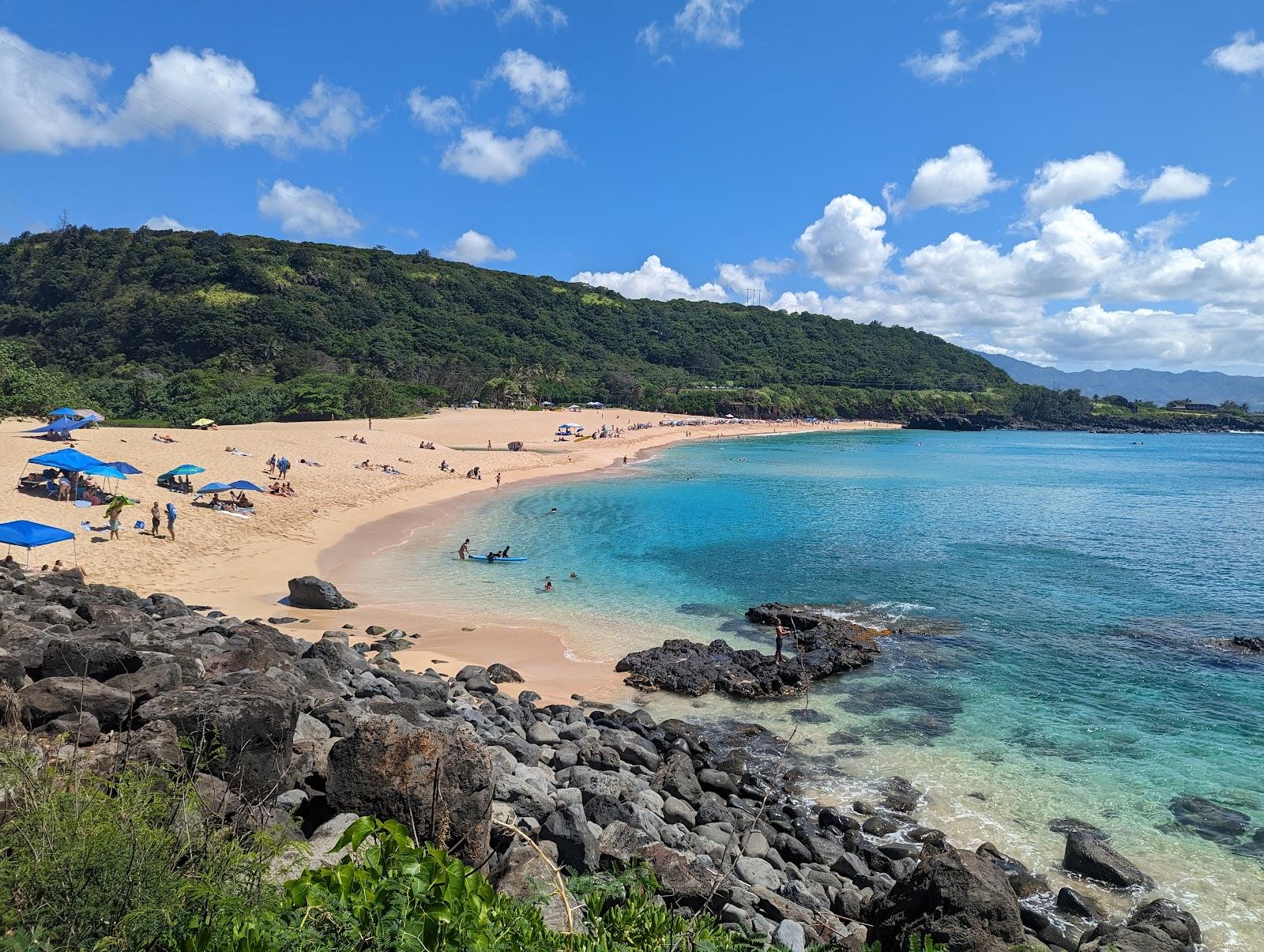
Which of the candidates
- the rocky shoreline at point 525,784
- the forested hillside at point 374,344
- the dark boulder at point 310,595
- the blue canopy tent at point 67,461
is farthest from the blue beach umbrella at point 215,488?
the forested hillside at point 374,344

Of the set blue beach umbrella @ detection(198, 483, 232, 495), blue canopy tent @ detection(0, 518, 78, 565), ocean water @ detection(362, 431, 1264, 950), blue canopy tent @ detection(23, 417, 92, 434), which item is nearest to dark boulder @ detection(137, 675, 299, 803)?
ocean water @ detection(362, 431, 1264, 950)

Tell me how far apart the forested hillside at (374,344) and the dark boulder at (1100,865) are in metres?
59.7

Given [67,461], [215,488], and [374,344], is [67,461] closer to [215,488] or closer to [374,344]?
[215,488]

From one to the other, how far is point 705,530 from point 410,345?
304 ft

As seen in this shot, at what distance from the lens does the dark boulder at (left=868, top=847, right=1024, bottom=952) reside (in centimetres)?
742

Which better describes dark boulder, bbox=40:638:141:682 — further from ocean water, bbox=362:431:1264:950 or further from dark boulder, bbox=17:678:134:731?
ocean water, bbox=362:431:1264:950

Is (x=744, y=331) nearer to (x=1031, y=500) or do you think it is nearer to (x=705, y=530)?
(x=1031, y=500)

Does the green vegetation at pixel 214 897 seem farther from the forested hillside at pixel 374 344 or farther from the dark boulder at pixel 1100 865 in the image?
the forested hillside at pixel 374 344

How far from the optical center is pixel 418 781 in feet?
22.0

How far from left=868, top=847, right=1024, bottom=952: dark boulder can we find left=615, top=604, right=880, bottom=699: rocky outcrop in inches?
310

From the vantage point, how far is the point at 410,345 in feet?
386

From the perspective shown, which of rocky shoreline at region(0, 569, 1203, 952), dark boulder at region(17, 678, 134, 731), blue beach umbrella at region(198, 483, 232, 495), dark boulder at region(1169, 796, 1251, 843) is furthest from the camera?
blue beach umbrella at region(198, 483, 232, 495)

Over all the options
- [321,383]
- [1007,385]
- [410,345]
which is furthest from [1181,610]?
[1007,385]

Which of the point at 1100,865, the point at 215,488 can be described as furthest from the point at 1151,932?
the point at 215,488
